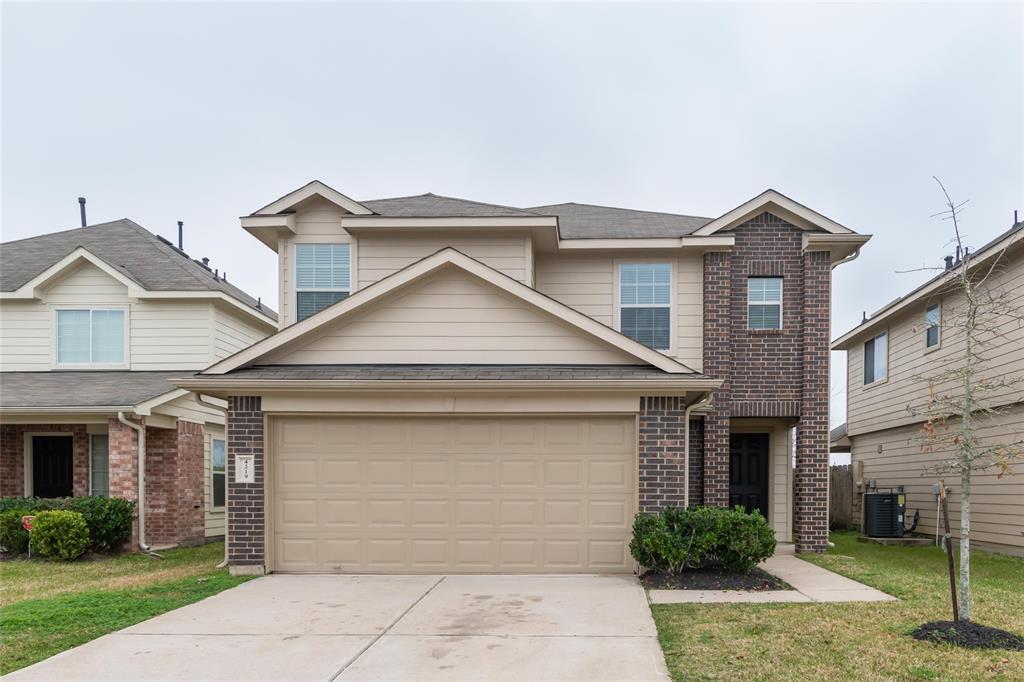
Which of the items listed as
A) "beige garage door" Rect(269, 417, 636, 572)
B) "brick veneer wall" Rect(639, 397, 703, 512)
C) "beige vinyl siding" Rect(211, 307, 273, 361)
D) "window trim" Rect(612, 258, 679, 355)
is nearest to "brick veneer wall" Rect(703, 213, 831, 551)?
"window trim" Rect(612, 258, 679, 355)

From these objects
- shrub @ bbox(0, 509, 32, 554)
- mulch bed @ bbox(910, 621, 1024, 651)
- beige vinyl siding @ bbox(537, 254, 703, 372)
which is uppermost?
beige vinyl siding @ bbox(537, 254, 703, 372)

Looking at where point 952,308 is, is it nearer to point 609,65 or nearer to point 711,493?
point 711,493

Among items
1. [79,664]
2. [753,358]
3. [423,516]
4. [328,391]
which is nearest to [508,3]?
[753,358]

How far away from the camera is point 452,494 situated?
1102 centimetres

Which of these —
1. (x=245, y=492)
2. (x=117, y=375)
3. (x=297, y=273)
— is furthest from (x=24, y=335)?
(x=245, y=492)

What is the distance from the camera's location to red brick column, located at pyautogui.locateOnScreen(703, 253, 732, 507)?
1366 cm

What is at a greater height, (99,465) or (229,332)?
(229,332)

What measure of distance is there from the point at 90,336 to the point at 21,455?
266 cm

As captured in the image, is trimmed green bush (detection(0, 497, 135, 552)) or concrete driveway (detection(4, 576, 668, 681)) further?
trimmed green bush (detection(0, 497, 135, 552))

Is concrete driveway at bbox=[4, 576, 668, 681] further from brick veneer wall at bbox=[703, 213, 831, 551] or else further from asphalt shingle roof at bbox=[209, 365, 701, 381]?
brick veneer wall at bbox=[703, 213, 831, 551]

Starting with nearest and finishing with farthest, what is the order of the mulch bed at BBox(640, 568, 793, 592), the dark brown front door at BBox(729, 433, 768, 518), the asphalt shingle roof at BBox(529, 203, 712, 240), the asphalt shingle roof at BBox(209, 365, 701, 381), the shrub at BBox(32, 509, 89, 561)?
the mulch bed at BBox(640, 568, 793, 592)
the asphalt shingle roof at BBox(209, 365, 701, 381)
the shrub at BBox(32, 509, 89, 561)
the asphalt shingle roof at BBox(529, 203, 712, 240)
the dark brown front door at BBox(729, 433, 768, 518)

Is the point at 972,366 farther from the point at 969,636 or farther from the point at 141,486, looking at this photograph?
the point at 141,486

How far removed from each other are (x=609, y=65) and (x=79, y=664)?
1987cm

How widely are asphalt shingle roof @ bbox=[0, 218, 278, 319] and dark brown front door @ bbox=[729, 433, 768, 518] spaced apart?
36.1 feet
